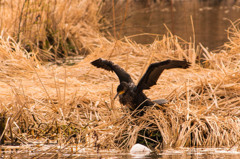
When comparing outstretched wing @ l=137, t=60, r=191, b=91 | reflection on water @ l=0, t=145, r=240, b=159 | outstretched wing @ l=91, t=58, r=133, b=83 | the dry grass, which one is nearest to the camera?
reflection on water @ l=0, t=145, r=240, b=159

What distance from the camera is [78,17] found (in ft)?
30.9

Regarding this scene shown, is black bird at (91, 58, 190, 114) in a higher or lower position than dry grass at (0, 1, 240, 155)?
higher

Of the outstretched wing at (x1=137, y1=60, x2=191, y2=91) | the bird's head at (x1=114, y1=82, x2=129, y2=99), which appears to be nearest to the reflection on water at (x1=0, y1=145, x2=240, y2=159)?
the bird's head at (x1=114, y1=82, x2=129, y2=99)

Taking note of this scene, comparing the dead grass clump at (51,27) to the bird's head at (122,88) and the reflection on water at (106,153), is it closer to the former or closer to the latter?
the bird's head at (122,88)

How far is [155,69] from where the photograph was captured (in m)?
3.58

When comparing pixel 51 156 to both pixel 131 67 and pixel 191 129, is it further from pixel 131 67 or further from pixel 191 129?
pixel 131 67

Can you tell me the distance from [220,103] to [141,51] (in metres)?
2.51

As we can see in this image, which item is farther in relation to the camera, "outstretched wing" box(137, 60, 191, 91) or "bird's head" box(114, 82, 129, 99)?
"bird's head" box(114, 82, 129, 99)

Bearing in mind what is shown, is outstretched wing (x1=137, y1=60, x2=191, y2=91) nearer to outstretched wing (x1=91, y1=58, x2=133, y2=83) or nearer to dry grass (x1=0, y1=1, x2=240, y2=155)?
outstretched wing (x1=91, y1=58, x2=133, y2=83)

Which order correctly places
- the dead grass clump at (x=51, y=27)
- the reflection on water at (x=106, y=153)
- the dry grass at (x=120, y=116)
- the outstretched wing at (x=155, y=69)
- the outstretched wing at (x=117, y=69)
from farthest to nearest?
the dead grass clump at (x=51, y=27), the outstretched wing at (x=117, y=69), the dry grass at (x=120, y=116), the outstretched wing at (x=155, y=69), the reflection on water at (x=106, y=153)

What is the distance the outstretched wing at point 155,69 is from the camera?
3469 millimetres

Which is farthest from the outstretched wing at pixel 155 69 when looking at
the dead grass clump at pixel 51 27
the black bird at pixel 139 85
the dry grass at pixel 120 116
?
the dead grass clump at pixel 51 27

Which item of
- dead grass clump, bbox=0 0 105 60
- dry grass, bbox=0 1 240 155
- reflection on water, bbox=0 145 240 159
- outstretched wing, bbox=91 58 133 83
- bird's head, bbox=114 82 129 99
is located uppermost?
dead grass clump, bbox=0 0 105 60

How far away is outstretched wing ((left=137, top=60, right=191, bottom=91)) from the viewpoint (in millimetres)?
3469
